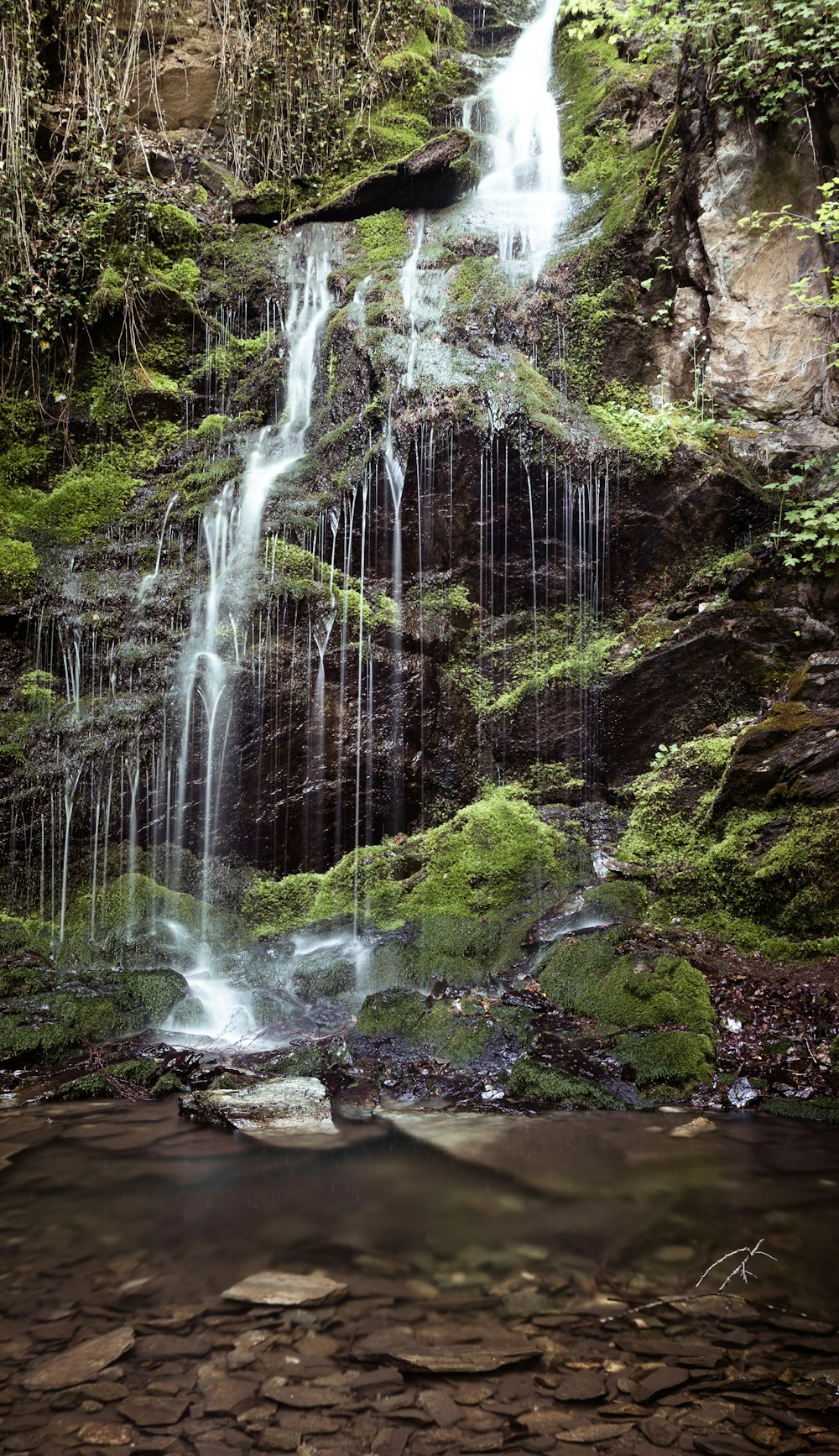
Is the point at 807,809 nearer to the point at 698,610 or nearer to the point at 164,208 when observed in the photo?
the point at 698,610

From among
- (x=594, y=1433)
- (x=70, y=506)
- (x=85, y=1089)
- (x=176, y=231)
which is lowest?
(x=85, y=1089)

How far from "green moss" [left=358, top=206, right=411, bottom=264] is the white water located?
1.43 metres

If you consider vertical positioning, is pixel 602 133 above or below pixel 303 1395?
above

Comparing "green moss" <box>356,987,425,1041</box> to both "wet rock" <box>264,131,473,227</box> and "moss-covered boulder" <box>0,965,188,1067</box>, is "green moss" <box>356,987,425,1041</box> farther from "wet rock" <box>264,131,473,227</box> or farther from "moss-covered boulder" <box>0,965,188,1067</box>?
"wet rock" <box>264,131,473,227</box>

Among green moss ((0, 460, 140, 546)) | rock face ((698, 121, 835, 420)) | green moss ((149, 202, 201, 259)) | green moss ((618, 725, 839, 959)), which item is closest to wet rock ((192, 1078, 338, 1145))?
green moss ((618, 725, 839, 959))

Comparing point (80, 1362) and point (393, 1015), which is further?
point (393, 1015)

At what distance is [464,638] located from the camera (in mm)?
9945

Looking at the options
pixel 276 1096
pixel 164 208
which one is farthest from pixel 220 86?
pixel 276 1096

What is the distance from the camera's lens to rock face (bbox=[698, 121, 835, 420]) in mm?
10117

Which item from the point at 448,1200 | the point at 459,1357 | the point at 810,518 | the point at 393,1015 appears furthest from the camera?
the point at 810,518

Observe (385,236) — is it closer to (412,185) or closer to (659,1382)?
(412,185)

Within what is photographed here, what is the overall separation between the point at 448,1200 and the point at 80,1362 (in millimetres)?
1758

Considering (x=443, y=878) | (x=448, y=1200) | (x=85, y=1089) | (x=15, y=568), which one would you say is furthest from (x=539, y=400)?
(x=448, y=1200)

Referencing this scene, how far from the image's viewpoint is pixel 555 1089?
17.6 feet
